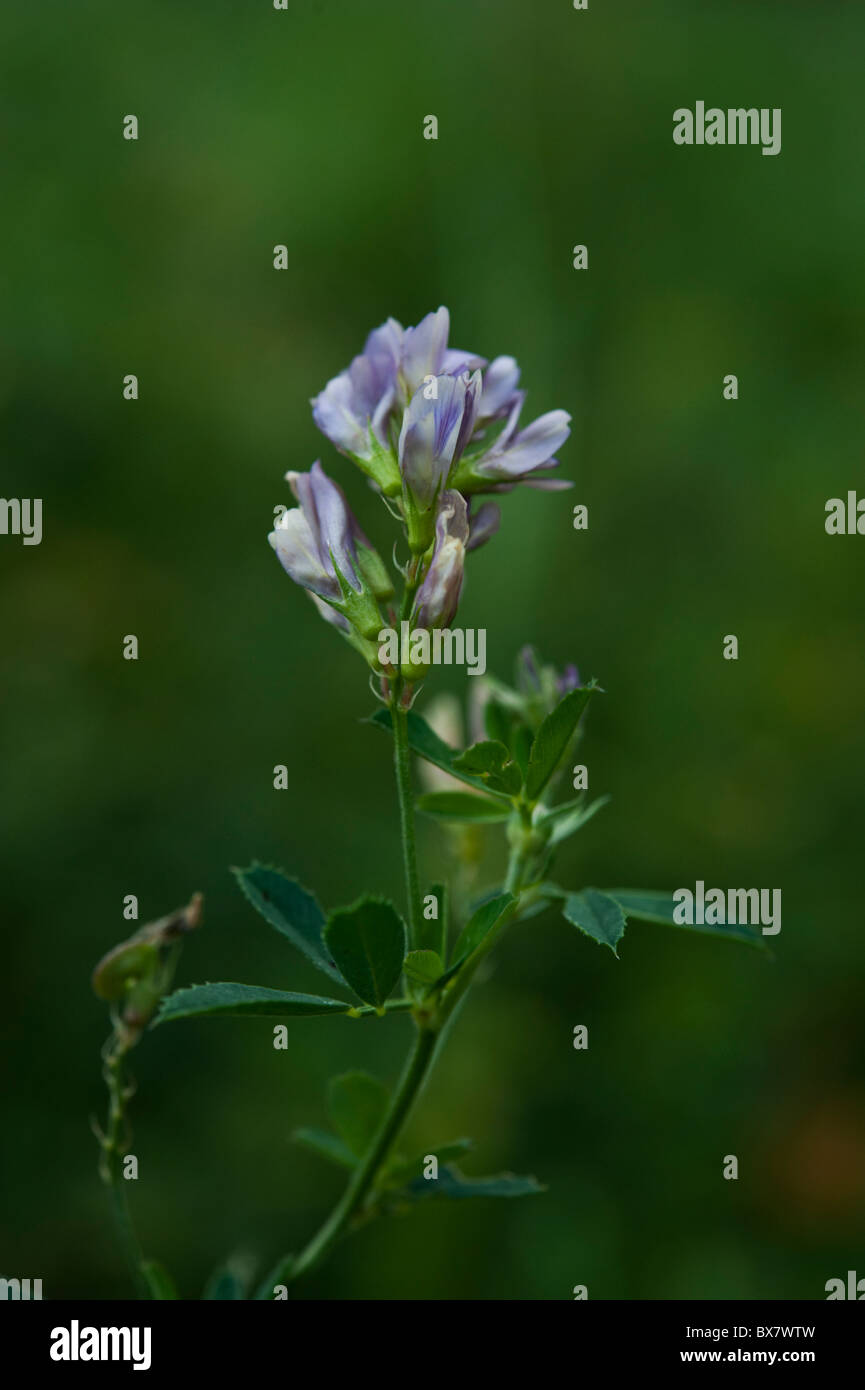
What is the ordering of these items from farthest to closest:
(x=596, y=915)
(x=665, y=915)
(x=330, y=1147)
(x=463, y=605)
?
1. (x=463, y=605)
2. (x=330, y=1147)
3. (x=665, y=915)
4. (x=596, y=915)

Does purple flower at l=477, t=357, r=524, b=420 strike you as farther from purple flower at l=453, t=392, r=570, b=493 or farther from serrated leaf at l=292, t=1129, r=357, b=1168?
serrated leaf at l=292, t=1129, r=357, b=1168

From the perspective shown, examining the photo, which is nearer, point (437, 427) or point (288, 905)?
point (437, 427)

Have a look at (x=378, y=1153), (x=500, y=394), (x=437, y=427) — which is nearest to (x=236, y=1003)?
(x=378, y=1153)

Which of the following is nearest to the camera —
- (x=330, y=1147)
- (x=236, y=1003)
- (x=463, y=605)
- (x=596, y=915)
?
(x=236, y=1003)

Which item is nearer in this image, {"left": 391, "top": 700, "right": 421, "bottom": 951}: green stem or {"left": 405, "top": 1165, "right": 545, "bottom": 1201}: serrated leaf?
{"left": 391, "top": 700, "right": 421, "bottom": 951}: green stem

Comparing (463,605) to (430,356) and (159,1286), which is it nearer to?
(430,356)

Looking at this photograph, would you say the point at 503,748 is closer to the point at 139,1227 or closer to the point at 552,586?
the point at 139,1227

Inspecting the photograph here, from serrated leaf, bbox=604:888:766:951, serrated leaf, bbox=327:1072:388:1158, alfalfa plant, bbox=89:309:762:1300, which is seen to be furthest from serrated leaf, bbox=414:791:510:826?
serrated leaf, bbox=327:1072:388:1158
